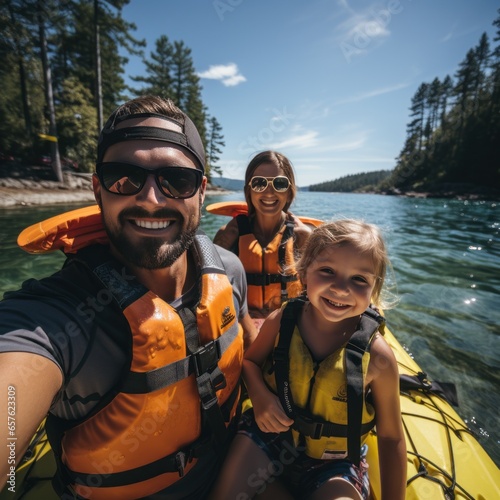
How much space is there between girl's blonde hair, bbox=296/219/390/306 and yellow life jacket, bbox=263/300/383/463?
35 centimetres

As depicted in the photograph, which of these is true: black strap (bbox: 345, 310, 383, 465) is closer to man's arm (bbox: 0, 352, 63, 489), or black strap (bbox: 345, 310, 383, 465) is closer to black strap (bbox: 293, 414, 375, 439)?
black strap (bbox: 293, 414, 375, 439)

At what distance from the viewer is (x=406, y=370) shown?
2.99 m

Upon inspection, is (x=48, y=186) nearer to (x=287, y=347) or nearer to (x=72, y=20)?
(x=72, y=20)

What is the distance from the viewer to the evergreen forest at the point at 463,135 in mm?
36562

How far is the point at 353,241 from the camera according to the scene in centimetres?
170

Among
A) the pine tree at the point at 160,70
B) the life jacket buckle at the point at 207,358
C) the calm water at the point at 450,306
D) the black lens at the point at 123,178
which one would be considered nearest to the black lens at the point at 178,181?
the black lens at the point at 123,178

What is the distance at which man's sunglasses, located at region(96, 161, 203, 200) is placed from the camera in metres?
1.44

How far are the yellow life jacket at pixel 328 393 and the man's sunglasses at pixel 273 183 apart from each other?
6.86 feet

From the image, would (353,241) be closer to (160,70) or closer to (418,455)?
(418,455)

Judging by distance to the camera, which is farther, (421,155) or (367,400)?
(421,155)

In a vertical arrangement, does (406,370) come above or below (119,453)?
below

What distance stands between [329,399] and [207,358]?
0.77 metres

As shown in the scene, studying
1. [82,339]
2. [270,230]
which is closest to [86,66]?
[270,230]

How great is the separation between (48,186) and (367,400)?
20.8 meters
